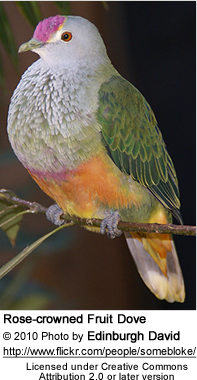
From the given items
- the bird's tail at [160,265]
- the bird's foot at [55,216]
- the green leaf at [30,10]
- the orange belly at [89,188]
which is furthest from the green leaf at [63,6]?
the bird's tail at [160,265]

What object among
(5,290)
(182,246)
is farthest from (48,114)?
(182,246)

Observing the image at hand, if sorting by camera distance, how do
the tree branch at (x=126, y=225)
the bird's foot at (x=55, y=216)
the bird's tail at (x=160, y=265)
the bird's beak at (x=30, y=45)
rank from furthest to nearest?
the bird's tail at (x=160, y=265)
the bird's foot at (x=55, y=216)
the bird's beak at (x=30, y=45)
the tree branch at (x=126, y=225)

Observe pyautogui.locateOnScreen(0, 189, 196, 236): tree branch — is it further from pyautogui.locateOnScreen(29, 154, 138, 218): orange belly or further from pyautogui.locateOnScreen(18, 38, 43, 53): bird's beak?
pyautogui.locateOnScreen(18, 38, 43, 53): bird's beak

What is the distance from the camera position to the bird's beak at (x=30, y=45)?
83 cm

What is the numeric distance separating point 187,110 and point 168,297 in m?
1.06

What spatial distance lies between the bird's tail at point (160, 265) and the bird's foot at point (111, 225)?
0.22 meters

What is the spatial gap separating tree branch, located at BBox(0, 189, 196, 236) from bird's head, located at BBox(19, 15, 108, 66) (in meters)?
0.31

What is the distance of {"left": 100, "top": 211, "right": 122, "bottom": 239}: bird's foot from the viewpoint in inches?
36.4

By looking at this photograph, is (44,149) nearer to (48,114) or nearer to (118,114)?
(48,114)

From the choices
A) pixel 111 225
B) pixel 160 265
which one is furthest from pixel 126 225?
pixel 160 265

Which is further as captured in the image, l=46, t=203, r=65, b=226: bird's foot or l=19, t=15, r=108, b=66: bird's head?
l=46, t=203, r=65, b=226: bird's foot

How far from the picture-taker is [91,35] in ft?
2.97

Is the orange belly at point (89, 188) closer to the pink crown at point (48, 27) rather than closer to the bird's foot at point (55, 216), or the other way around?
the bird's foot at point (55, 216)

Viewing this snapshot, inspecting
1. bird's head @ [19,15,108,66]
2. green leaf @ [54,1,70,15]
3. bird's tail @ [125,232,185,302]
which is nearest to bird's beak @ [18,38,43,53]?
bird's head @ [19,15,108,66]
